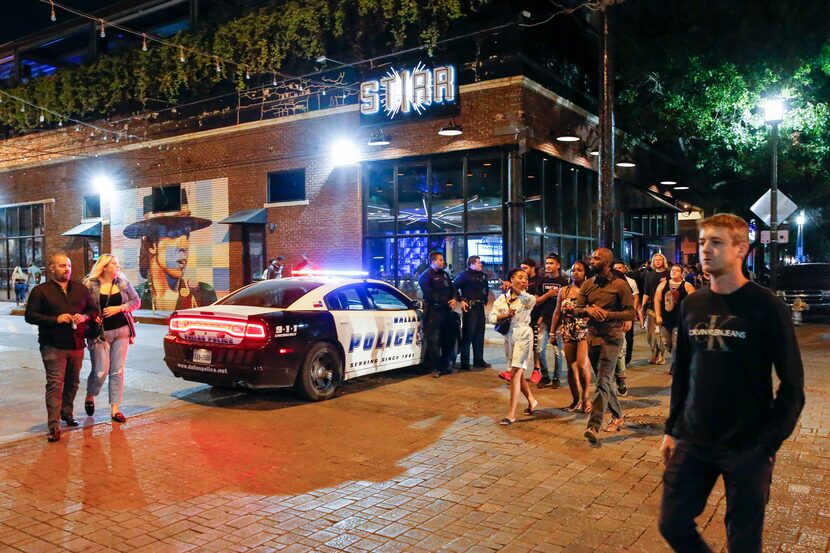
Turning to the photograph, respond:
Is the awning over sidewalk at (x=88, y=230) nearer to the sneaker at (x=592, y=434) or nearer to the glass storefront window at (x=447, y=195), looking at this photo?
the glass storefront window at (x=447, y=195)

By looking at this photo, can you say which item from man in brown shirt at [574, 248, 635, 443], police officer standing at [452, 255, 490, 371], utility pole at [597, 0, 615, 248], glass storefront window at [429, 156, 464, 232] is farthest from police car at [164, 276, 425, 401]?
glass storefront window at [429, 156, 464, 232]

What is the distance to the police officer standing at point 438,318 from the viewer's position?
409 inches

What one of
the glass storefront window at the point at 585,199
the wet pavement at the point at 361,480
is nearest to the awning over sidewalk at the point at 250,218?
the glass storefront window at the point at 585,199

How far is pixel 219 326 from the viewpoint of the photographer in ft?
26.8

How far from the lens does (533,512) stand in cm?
480

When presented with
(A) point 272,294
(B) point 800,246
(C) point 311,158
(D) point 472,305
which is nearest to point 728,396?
(A) point 272,294

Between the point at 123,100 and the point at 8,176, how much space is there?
27.0ft

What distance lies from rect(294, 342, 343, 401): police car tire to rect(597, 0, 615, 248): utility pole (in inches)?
223

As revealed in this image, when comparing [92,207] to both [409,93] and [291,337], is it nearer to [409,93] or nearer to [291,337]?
[409,93]

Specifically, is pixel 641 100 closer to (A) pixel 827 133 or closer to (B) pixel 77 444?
(A) pixel 827 133

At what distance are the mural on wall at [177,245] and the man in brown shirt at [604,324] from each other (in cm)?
1442

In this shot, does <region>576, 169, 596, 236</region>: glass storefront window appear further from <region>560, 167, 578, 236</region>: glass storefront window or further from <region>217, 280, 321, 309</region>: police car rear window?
<region>217, 280, 321, 309</region>: police car rear window

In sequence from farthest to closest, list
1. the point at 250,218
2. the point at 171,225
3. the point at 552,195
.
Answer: the point at 171,225 → the point at 250,218 → the point at 552,195

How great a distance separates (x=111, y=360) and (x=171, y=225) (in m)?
13.6
